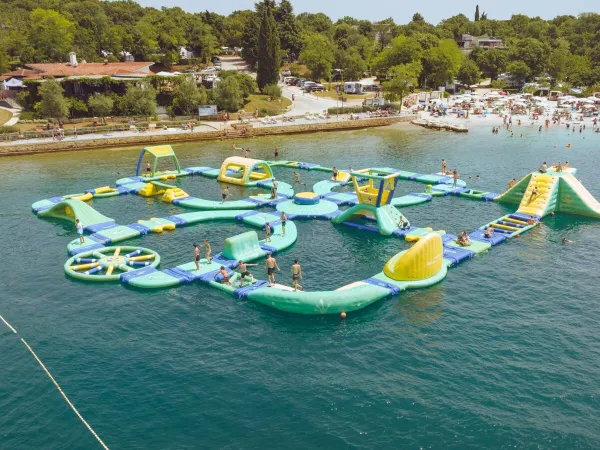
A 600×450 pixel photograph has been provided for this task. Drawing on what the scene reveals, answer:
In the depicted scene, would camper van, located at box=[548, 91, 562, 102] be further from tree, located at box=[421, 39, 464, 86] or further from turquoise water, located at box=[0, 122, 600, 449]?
turquoise water, located at box=[0, 122, 600, 449]

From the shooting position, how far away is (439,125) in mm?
107062

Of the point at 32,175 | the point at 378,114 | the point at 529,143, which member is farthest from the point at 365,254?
the point at 378,114

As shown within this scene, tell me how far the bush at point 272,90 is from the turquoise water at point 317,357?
8107cm

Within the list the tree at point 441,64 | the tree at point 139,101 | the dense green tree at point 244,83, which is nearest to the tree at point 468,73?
the tree at point 441,64

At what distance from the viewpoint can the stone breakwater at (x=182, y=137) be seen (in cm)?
8225

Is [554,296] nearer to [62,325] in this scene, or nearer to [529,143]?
[62,325]

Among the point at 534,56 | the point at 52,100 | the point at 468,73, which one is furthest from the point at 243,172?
the point at 534,56

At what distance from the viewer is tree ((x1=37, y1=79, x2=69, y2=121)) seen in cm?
9262

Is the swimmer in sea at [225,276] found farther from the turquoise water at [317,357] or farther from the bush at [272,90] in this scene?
the bush at [272,90]

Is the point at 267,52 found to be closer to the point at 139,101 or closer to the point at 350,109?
the point at 350,109

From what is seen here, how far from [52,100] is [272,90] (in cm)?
4662

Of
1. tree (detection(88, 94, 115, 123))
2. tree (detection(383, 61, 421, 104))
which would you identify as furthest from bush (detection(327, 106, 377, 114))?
tree (detection(88, 94, 115, 123))

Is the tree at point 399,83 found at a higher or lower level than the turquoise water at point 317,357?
higher

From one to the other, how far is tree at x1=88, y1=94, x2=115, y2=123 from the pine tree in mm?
38699
